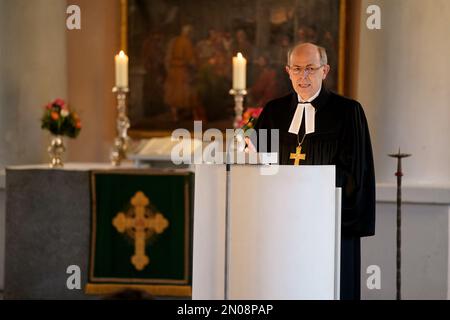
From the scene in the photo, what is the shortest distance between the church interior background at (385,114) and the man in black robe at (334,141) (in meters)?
2.61

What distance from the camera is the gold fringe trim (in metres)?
6.95

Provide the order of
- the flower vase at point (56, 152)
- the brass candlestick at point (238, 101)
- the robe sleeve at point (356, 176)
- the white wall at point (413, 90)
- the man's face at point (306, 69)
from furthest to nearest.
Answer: the flower vase at point (56, 152), the brass candlestick at point (238, 101), the white wall at point (413, 90), the robe sleeve at point (356, 176), the man's face at point (306, 69)

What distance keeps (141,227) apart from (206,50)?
7.88 ft

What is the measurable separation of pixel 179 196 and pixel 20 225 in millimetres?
1359

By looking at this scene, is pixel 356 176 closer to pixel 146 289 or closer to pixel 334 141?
pixel 334 141

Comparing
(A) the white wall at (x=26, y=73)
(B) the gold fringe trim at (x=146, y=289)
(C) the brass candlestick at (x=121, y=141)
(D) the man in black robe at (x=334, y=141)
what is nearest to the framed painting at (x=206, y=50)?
(A) the white wall at (x=26, y=73)

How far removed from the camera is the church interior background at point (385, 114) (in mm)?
6691

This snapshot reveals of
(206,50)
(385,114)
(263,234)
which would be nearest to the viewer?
(263,234)

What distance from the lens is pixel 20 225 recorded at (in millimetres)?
6980

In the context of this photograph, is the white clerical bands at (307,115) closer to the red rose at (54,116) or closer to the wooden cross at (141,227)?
the wooden cross at (141,227)

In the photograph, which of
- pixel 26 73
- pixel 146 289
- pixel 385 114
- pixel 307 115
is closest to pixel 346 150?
pixel 307 115

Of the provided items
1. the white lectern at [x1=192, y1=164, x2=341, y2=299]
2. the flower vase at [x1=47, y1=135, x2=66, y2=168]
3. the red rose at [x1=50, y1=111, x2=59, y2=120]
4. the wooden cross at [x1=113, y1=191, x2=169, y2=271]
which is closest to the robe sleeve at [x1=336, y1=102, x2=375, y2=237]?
the white lectern at [x1=192, y1=164, x2=341, y2=299]

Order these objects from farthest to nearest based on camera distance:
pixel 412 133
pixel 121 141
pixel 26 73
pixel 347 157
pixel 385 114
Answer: pixel 26 73 → pixel 121 141 → pixel 385 114 → pixel 412 133 → pixel 347 157

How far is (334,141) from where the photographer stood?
13.3 feet
